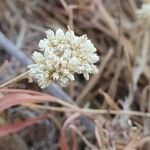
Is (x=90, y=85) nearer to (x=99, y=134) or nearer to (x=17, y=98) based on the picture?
(x=99, y=134)

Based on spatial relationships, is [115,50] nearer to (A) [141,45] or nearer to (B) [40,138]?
(A) [141,45]

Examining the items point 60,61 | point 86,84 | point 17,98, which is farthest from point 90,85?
point 60,61

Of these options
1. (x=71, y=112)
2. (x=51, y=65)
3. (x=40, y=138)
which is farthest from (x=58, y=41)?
(x=40, y=138)

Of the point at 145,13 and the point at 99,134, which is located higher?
the point at 145,13

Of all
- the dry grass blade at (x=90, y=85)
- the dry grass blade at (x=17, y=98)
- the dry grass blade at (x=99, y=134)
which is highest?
the dry grass blade at (x=17, y=98)

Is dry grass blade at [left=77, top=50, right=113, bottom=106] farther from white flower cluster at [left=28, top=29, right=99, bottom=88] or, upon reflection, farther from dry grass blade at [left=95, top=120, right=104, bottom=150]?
white flower cluster at [left=28, top=29, right=99, bottom=88]

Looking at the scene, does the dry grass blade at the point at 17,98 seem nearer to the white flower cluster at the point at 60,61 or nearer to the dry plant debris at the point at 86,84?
the dry plant debris at the point at 86,84

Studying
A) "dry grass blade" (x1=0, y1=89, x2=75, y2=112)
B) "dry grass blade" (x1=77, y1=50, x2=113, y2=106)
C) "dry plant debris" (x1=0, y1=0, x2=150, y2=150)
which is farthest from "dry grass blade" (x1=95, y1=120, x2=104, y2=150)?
"dry grass blade" (x1=77, y1=50, x2=113, y2=106)

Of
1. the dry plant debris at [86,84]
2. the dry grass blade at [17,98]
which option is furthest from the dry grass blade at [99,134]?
the dry grass blade at [17,98]
